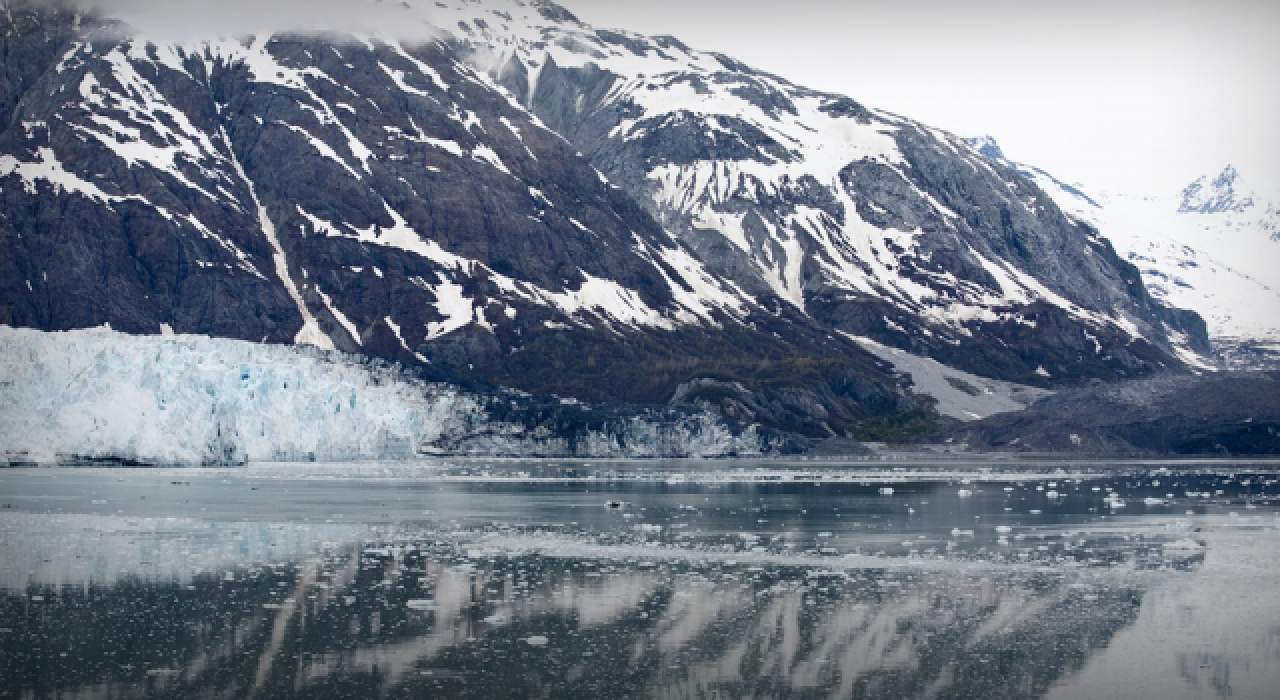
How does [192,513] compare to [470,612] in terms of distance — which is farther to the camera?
[192,513]

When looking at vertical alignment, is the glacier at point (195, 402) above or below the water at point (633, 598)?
above

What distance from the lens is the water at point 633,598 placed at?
3344cm

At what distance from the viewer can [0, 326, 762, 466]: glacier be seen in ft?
359

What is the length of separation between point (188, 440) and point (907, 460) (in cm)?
10440

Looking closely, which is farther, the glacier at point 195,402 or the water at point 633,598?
the glacier at point 195,402

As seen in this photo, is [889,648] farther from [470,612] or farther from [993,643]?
[470,612]

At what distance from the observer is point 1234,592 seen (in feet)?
153

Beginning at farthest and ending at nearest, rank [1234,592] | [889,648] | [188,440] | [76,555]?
[188,440], [76,555], [1234,592], [889,648]

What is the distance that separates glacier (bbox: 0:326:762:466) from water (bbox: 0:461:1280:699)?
2426 centimetres

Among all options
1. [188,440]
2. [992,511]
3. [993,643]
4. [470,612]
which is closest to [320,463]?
[188,440]

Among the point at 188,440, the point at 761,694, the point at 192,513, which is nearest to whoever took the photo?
the point at 761,694

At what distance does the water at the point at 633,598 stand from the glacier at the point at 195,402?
24255 millimetres

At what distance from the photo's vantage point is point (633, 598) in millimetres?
44906

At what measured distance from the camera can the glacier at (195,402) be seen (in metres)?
109
